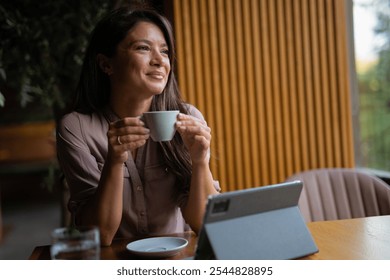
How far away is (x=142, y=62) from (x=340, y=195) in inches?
40.0

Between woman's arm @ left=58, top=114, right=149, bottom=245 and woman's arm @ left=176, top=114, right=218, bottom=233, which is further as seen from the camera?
woman's arm @ left=176, top=114, right=218, bottom=233

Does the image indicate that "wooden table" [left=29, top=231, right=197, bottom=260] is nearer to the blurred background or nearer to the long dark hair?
the long dark hair

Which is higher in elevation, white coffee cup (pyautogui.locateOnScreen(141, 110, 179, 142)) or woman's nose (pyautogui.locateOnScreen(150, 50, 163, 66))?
woman's nose (pyautogui.locateOnScreen(150, 50, 163, 66))

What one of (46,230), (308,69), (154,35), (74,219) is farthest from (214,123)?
(46,230)

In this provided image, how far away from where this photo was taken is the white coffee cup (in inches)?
45.8

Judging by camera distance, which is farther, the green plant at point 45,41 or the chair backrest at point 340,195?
the green plant at point 45,41

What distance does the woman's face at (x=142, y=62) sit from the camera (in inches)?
60.4

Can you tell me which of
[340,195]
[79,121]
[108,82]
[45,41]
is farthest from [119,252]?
[45,41]

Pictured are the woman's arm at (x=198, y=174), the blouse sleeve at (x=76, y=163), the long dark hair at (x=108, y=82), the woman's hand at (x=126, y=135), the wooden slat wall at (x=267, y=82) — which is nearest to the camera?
the woman's hand at (x=126, y=135)

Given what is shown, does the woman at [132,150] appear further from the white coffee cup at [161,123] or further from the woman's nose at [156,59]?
the white coffee cup at [161,123]

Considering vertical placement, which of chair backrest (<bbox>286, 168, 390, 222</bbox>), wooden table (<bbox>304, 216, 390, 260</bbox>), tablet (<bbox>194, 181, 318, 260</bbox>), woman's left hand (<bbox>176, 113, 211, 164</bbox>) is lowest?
chair backrest (<bbox>286, 168, 390, 222</bbox>)

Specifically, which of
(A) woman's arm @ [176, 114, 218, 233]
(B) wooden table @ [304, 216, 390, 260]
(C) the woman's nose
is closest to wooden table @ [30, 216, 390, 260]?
(B) wooden table @ [304, 216, 390, 260]

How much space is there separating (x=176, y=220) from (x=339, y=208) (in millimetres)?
758

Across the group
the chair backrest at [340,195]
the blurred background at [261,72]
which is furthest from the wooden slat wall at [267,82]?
the chair backrest at [340,195]
